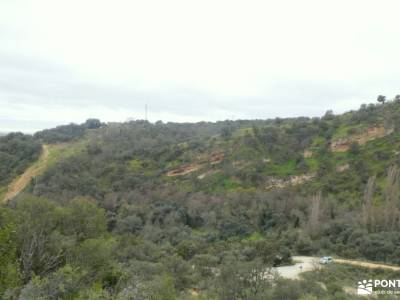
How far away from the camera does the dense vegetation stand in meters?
14.7

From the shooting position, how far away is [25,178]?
5878 centimetres

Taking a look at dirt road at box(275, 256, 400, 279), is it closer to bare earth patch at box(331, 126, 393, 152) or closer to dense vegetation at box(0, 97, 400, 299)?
dense vegetation at box(0, 97, 400, 299)

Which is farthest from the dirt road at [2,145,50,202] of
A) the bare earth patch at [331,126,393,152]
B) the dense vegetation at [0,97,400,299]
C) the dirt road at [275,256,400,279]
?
the bare earth patch at [331,126,393,152]

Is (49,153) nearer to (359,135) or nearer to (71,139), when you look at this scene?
(71,139)

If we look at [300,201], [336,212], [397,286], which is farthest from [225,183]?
[397,286]

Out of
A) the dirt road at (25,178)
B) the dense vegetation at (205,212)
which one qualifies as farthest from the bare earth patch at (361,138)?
the dirt road at (25,178)

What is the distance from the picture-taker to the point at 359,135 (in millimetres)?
52125

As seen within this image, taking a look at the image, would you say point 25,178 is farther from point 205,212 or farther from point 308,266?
point 308,266

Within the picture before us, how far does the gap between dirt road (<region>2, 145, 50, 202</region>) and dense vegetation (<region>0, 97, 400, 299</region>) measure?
2010 millimetres

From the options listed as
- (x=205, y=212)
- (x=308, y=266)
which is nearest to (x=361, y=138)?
(x=205, y=212)

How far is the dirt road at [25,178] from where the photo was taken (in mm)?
54028

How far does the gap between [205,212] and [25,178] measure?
106 ft

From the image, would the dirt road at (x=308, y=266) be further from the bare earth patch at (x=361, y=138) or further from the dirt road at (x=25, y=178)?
the dirt road at (x=25, y=178)

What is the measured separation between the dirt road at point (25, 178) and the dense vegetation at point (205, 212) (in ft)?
6.59
